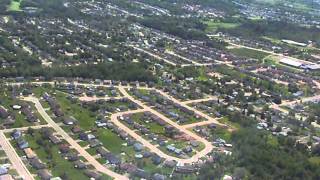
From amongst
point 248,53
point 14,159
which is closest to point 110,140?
point 14,159

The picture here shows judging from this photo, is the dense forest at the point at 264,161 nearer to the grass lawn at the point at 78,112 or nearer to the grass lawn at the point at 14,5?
the grass lawn at the point at 78,112

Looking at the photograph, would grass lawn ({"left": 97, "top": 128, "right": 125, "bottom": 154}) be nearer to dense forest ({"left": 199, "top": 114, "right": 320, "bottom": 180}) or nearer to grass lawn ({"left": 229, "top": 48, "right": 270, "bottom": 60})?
dense forest ({"left": 199, "top": 114, "right": 320, "bottom": 180})

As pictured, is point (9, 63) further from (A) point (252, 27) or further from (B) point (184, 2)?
(B) point (184, 2)

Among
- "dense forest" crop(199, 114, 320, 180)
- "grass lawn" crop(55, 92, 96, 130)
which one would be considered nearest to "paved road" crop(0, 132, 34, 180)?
"grass lawn" crop(55, 92, 96, 130)

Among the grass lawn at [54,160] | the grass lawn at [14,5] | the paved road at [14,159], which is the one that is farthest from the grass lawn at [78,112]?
the grass lawn at [14,5]

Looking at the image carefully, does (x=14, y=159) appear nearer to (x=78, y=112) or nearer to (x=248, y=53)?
(x=78, y=112)

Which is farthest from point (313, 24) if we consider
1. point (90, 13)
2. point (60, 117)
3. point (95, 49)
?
point (60, 117)
